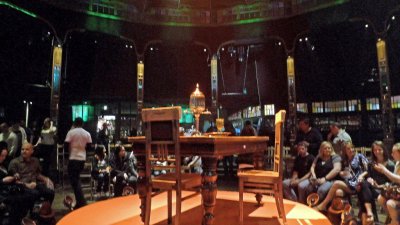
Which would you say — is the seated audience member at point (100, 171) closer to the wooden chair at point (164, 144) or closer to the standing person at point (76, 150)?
the standing person at point (76, 150)

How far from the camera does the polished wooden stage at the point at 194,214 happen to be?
11.2ft

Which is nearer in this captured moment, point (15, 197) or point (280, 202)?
point (280, 202)

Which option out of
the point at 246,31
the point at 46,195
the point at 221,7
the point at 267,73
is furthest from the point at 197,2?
the point at 46,195

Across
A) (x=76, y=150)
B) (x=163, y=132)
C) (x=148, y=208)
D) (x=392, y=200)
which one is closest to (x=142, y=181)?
(x=148, y=208)

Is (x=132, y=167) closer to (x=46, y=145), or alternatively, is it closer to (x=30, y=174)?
(x=30, y=174)

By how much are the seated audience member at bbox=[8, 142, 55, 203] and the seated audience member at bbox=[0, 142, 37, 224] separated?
0.45ft

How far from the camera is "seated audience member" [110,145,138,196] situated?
18.1 feet

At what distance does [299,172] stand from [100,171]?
3.51m

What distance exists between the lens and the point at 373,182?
4.01m

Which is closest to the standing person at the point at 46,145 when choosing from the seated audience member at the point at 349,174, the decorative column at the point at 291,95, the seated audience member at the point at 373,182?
the seated audience member at the point at 349,174

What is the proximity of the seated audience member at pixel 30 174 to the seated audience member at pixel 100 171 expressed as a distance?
1.61m

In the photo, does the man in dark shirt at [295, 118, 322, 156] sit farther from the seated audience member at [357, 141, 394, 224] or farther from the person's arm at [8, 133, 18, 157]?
the person's arm at [8, 133, 18, 157]

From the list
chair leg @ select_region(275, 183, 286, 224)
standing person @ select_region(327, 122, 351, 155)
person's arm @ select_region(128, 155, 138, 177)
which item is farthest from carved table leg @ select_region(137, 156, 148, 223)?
standing person @ select_region(327, 122, 351, 155)

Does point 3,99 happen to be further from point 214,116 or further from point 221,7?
point 221,7
